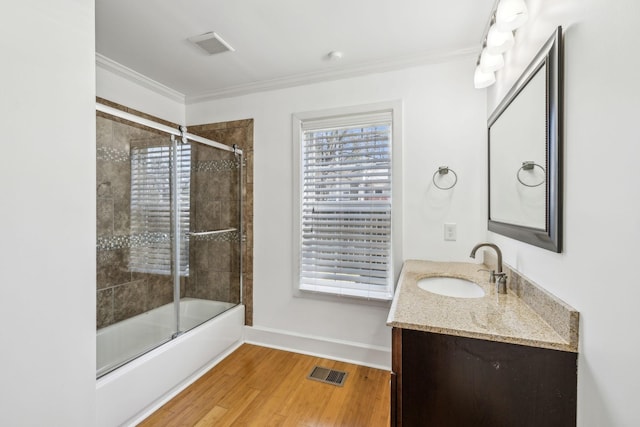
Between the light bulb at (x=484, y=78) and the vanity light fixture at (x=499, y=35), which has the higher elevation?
the vanity light fixture at (x=499, y=35)

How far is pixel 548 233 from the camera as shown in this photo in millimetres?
1029

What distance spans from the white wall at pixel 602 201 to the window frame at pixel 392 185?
3.82 feet

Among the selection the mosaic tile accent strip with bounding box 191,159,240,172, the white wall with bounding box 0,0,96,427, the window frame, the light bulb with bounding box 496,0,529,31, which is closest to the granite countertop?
the window frame

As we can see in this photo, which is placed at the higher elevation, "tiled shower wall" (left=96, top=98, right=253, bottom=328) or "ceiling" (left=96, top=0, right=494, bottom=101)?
"ceiling" (left=96, top=0, right=494, bottom=101)

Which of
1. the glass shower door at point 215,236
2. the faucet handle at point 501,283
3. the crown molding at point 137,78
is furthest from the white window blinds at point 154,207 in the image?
the faucet handle at point 501,283

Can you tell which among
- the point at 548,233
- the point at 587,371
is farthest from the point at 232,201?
the point at 587,371

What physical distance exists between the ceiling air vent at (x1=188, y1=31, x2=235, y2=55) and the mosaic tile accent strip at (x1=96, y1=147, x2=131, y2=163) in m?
1.12

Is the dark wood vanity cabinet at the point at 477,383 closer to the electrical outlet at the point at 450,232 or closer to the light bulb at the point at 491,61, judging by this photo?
the electrical outlet at the point at 450,232

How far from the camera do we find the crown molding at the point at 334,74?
2.04m

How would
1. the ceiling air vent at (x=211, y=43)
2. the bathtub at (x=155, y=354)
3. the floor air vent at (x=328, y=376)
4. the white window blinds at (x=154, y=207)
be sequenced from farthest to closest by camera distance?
1. the white window blinds at (x=154, y=207)
2. the floor air vent at (x=328, y=376)
3. the ceiling air vent at (x=211, y=43)
4. the bathtub at (x=155, y=354)

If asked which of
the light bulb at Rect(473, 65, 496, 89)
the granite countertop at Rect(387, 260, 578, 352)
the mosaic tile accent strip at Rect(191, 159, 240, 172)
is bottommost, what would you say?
the granite countertop at Rect(387, 260, 578, 352)

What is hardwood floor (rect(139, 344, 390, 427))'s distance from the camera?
164cm

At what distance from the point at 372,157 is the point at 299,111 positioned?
0.79 meters

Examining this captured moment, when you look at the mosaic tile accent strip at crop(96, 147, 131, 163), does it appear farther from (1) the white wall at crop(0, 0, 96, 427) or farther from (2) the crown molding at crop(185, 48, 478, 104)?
(1) the white wall at crop(0, 0, 96, 427)
